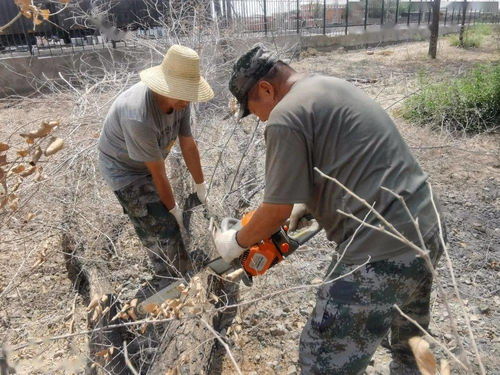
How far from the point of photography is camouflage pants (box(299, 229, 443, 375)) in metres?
1.61

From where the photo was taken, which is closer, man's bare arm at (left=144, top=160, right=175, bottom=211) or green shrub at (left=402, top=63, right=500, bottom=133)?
man's bare arm at (left=144, top=160, right=175, bottom=211)

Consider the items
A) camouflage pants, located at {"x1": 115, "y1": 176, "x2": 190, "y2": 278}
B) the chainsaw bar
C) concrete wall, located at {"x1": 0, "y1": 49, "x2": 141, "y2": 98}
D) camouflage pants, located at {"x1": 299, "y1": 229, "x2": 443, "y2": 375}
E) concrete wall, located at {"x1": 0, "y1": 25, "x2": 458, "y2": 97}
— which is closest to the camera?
camouflage pants, located at {"x1": 299, "y1": 229, "x2": 443, "y2": 375}

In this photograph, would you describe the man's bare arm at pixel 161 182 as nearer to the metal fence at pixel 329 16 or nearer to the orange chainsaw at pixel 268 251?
the orange chainsaw at pixel 268 251

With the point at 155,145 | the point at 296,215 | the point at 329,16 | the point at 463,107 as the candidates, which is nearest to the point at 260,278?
the point at 296,215

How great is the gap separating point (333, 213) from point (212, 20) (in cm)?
521

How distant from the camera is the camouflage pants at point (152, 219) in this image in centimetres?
269

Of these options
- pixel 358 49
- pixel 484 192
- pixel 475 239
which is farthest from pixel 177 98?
pixel 358 49

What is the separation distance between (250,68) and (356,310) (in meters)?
1.08

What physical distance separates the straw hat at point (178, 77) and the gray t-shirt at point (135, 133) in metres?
0.12

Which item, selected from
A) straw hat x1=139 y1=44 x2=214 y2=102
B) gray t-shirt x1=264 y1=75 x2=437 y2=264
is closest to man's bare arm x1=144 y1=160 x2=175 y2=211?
straw hat x1=139 y1=44 x2=214 y2=102

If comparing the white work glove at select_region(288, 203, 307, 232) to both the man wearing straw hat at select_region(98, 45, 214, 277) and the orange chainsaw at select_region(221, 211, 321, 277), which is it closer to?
the orange chainsaw at select_region(221, 211, 321, 277)

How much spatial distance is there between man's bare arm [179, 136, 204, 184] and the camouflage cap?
46.8 inches

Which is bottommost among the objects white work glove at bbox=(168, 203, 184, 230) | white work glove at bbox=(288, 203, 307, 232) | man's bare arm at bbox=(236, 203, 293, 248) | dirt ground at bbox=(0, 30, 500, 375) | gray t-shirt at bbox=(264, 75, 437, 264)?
dirt ground at bbox=(0, 30, 500, 375)

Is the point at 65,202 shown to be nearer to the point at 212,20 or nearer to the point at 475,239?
the point at 475,239
